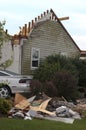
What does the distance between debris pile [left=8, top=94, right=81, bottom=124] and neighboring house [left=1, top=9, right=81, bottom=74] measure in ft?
36.5

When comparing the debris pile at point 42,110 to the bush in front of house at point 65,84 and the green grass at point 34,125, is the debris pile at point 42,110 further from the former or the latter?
the bush in front of house at point 65,84

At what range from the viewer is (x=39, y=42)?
3294cm

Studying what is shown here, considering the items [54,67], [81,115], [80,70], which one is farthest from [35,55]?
[81,115]

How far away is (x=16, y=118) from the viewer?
1614 cm

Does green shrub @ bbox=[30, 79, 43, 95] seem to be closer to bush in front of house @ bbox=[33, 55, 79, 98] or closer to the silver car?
bush in front of house @ bbox=[33, 55, 79, 98]

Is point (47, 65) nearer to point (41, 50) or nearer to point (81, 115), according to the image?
point (41, 50)

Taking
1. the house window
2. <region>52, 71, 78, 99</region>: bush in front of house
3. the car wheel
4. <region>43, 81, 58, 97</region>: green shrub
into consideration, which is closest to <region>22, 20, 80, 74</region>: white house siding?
the house window

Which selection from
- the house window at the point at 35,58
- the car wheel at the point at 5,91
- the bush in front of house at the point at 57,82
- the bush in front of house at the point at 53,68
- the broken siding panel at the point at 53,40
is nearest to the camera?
the bush in front of house at the point at 57,82

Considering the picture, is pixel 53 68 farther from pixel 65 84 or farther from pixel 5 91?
pixel 5 91

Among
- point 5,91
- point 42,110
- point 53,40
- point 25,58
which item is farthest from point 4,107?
point 53,40

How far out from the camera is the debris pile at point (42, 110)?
55.2 feet

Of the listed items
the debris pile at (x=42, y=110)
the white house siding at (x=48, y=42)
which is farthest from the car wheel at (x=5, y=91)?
the white house siding at (x=48, y=42)

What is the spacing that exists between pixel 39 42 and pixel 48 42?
4.13 feet

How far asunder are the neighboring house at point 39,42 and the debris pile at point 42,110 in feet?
36.5
